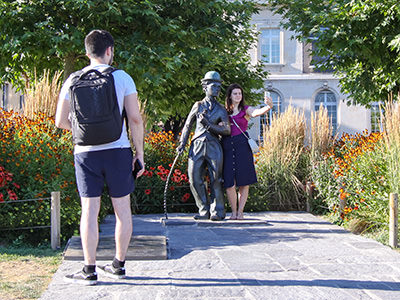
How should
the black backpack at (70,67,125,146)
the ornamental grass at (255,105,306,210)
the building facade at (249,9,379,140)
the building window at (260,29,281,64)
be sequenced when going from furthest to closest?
the building window at (260,29,281,64)
the building facade at (249,9,379,140)
the ornamental grass at (255,105,306,210)
the black backpack at (70,67,125,146)

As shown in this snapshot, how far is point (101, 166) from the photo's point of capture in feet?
11.9

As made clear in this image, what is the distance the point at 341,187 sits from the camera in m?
7.41

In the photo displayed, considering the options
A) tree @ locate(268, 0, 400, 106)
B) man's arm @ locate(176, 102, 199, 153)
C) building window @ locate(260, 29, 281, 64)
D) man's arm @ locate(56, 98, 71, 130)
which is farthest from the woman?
building window @ locate(260, 29, 281, 64)

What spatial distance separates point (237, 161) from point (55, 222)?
2778 millimetres

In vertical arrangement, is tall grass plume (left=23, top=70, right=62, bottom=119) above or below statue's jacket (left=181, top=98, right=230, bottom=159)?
above

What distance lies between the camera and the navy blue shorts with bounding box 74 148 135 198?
11.9 ft

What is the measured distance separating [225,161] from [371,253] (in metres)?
2.69

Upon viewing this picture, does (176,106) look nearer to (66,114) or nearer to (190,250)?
(190,250)

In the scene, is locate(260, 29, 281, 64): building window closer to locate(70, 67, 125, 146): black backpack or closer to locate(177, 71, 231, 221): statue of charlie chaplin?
locate(177, 71, 231, 221): statue of charlie chaplin

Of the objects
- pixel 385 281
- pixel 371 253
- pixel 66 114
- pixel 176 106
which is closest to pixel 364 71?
pixel 176 106

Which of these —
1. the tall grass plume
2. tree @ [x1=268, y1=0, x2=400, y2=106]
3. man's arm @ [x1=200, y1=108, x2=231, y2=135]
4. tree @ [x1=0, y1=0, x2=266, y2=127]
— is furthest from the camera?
tree @ [x1=0, y1=0, x2=266, y2=127]

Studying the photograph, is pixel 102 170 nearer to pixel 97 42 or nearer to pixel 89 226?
pixel 89 226

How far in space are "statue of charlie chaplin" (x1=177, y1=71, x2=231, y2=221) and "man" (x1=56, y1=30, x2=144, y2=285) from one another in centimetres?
337

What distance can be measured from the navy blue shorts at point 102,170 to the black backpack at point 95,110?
11 cm
